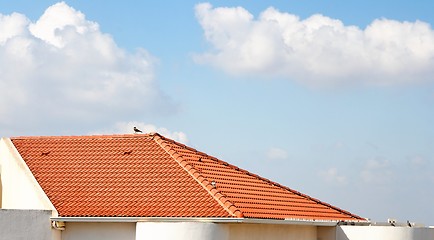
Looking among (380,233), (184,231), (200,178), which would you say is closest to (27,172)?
(200,178)

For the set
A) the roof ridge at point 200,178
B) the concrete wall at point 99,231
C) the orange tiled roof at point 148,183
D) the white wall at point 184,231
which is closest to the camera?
the white wall at point 184,231

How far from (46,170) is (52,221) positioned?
395cm

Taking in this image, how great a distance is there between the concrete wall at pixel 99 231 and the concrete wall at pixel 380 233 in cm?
850

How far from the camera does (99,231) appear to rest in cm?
2995

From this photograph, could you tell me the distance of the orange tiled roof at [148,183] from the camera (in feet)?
99.5

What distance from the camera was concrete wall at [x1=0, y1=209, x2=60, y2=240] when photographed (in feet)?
95.7

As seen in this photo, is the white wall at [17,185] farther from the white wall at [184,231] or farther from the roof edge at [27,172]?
the white wall at [184,231]

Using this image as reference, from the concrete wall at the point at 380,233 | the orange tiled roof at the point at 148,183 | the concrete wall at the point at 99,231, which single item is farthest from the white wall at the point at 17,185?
the concrete wall at the point at 380,233

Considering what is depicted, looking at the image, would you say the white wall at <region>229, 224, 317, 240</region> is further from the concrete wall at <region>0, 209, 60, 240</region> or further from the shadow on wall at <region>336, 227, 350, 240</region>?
the concrete wall at <region>0, 209, 60, 240</region>

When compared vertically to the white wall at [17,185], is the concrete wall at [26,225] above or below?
below

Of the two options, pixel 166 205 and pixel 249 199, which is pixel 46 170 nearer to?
pixel 166 205

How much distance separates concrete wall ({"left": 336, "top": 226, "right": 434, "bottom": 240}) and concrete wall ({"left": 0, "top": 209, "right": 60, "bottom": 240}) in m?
10.9

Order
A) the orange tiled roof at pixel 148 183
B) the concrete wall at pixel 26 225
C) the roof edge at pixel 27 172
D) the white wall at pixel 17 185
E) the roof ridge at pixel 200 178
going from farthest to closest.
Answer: the white wall at pixel 17 185, the roof edge at pixel 27 172, the orange tiled roof at pixel 148 183, the roof ridge at pixel 200 178, the concrete wall at pixel 26 225

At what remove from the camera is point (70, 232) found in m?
30.2
